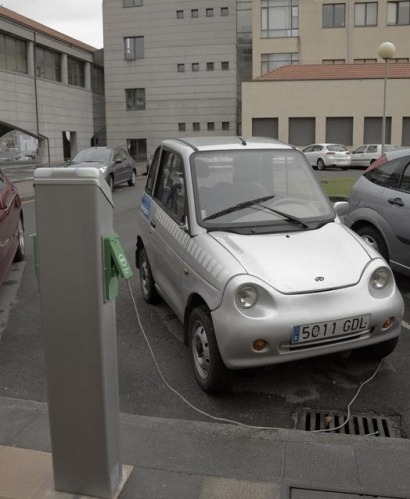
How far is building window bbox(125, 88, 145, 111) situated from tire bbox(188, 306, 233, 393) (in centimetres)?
5232

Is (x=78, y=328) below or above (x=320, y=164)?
below

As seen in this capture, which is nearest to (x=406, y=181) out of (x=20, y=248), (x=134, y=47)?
(x=20, y=248)

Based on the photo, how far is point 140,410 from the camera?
148 inches

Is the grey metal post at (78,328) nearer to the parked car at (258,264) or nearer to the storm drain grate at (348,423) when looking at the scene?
the parked car at (258,264)

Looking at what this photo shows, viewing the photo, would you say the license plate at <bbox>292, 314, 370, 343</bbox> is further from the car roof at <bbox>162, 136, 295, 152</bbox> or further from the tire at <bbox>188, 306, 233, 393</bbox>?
the car roof at <bbox>162, 136, 295, 152</bbox>

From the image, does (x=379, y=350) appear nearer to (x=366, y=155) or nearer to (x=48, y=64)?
(x=366, y=155)

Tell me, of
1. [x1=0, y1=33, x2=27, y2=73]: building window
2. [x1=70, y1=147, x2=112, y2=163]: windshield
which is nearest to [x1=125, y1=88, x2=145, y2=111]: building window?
[x1=0, y1=33, x2=27, y2=73]: building window

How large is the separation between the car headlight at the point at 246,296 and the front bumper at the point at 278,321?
1.3 inches

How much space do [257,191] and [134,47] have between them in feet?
173

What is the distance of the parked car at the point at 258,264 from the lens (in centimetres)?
363

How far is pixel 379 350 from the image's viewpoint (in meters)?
4.25

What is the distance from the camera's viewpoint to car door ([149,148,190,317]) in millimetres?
4551

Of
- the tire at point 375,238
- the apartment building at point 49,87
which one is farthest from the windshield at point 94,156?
the apartment building at point 49,87

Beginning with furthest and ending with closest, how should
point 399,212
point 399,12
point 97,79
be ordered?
point 97,79, point 399,12, point 399,212
